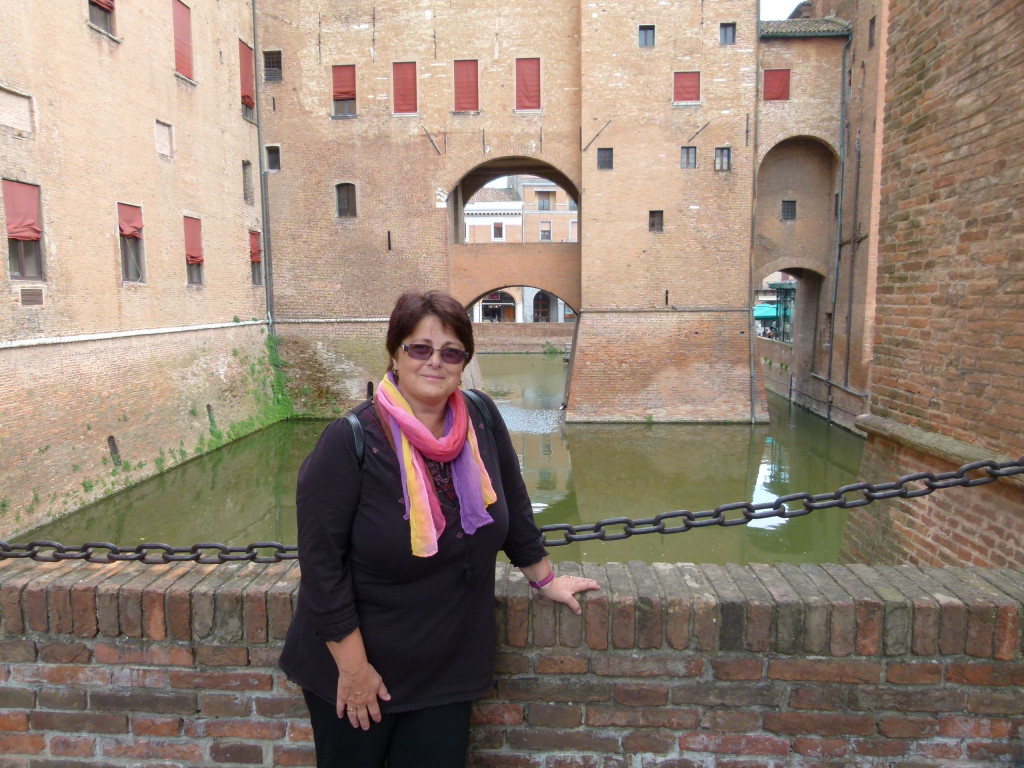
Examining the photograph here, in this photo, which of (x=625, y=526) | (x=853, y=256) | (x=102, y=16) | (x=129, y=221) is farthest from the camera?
(x=853, y=256)

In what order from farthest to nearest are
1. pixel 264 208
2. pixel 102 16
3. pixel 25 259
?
1. pixel 264 208
2. pixel 102 16
3. pixel 25 259

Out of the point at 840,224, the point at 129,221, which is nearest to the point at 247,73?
the point at 129,221

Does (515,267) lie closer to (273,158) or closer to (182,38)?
(273,158)

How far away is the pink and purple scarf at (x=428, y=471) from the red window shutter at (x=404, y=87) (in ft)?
61.3

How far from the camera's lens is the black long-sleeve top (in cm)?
172

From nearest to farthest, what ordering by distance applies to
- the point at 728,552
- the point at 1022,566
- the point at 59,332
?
1. the point at 1022,566
2. the point at 728,552
3. the point at 59,332

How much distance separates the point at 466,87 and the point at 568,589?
61.6ft

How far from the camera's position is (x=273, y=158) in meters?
19.5

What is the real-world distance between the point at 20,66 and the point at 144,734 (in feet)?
40.5

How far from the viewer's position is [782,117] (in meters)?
18.8

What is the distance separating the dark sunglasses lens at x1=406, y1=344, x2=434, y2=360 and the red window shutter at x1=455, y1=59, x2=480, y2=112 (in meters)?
18.4

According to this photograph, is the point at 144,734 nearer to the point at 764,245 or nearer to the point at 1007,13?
the point at 1007,13

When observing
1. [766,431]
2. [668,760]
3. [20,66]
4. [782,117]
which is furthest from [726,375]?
[668,760]

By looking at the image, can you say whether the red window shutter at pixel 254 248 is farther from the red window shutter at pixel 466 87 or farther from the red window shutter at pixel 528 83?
the red window shutter at pixel 528 83
